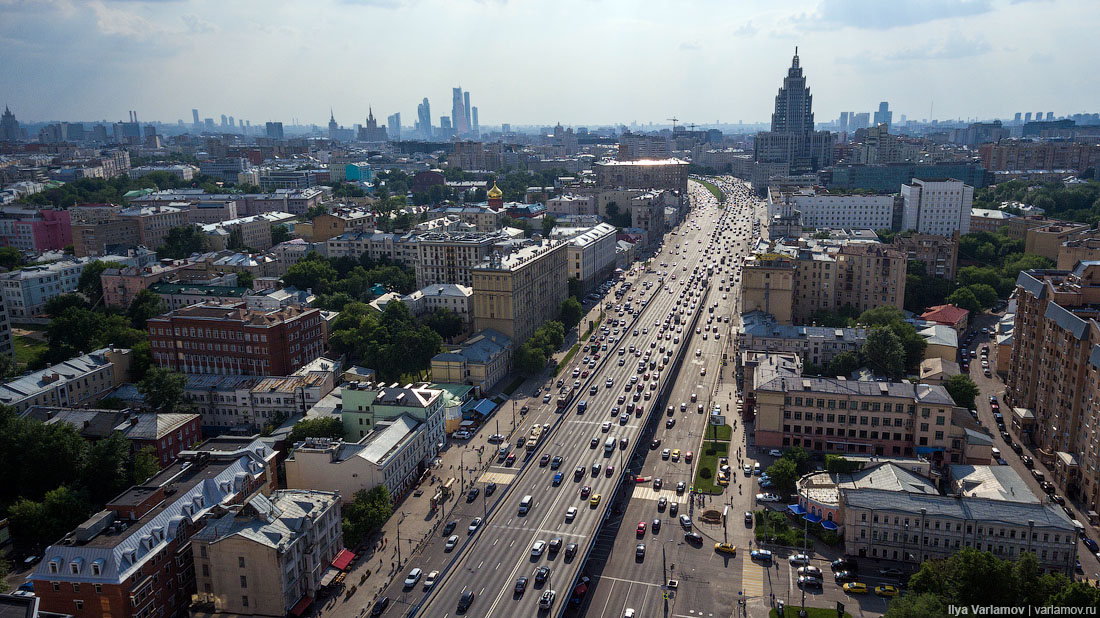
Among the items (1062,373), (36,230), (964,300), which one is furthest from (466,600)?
(36,230)

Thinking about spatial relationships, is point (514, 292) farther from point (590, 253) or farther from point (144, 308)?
point (144, 308)

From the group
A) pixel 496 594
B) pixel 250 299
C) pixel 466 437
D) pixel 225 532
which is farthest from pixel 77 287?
pixel 496 594

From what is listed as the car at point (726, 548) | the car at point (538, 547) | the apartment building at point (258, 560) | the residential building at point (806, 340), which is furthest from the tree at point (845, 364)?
the apartment building at point (258, 560)

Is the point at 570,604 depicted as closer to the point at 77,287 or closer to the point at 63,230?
the point at 77,287

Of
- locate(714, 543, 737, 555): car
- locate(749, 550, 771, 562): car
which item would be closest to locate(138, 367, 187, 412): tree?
locate(714, 543, 737, 555): car

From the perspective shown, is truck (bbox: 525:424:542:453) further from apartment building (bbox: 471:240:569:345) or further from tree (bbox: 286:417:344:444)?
apartment building (bbox: 471:240:569:345)

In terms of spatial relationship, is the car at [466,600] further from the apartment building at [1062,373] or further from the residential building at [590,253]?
the residential building at [590,253]
